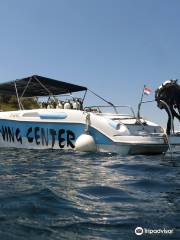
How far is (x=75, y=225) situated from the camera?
407 centimetres

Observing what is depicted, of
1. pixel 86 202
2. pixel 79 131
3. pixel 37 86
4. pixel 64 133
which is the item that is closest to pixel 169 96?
pixel 79 131

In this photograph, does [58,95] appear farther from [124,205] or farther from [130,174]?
[124,205]

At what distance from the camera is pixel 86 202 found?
5121mm

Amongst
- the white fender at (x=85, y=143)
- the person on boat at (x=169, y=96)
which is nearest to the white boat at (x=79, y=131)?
the white fender at (x=85, y=143)

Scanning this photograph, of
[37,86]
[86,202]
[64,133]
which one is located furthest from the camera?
[37,86]

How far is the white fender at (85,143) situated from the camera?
12.2 meters

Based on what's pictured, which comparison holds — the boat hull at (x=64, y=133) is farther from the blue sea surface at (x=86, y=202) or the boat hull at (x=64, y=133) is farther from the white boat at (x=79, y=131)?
the blue sea surface at (x=86, y=202)

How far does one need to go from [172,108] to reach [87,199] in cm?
860

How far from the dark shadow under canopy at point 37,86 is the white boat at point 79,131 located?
0.14 metres

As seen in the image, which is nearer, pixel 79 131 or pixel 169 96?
pixel 79 131

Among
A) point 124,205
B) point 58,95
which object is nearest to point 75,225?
point 124,205

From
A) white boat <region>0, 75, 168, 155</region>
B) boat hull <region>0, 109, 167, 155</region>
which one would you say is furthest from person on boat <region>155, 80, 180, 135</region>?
boat hull <region>0, 109, 167, 155</region>

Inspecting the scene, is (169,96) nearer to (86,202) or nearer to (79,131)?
(79,131)

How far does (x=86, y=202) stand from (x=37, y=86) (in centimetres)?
1217
